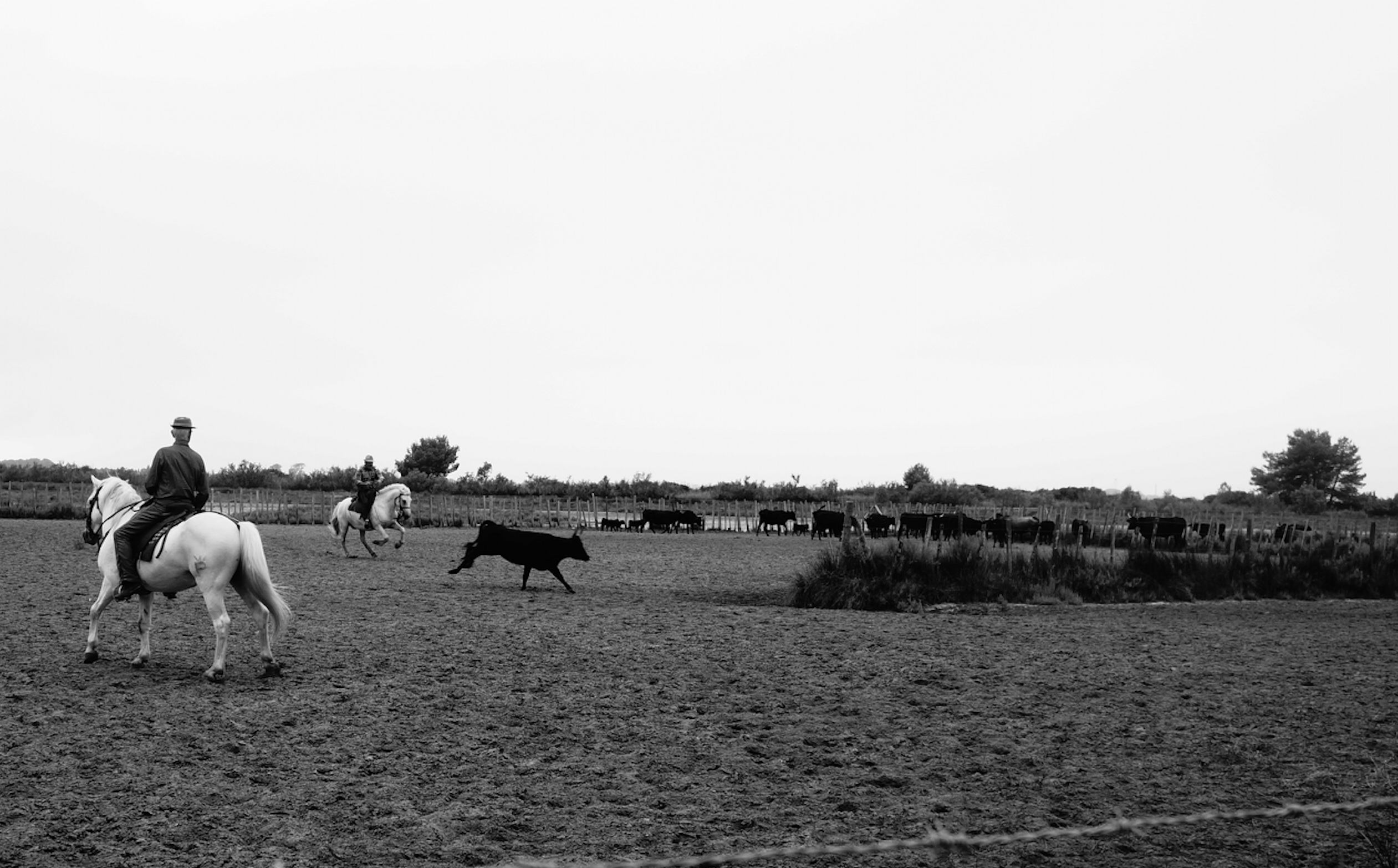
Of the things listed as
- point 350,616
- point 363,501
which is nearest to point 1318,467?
point 363,501

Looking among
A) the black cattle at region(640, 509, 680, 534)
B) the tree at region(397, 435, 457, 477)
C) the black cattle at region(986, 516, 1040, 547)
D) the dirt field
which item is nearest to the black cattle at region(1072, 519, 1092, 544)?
the black cattle at region(986, 516, 1040, 547)

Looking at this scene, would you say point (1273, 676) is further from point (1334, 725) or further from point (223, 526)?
point (223, 526)

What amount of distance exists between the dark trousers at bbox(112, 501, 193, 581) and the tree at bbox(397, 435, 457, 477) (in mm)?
61286

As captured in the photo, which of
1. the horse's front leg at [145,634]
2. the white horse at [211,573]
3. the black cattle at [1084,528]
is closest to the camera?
the white horse at [211,573]

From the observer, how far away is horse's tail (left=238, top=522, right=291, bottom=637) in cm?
804

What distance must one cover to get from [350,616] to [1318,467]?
85910 mm

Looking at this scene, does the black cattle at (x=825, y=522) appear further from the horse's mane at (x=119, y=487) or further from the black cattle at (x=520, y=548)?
the horse's mane at (x=119, y=487)

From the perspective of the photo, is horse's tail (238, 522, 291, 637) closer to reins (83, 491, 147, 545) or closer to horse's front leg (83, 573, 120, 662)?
reins (83, 491, 147, 545)

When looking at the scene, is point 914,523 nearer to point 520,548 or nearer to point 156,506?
point 520,548

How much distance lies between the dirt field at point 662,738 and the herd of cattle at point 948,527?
836 cm

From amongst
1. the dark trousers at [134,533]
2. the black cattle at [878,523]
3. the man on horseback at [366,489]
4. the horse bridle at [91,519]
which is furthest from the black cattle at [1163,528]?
the dark trousers at [134,533]

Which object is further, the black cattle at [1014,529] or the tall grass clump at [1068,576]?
the black cattle at [1014,529]

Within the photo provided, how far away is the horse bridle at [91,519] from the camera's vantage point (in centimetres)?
873

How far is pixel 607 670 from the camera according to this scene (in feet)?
28.7
